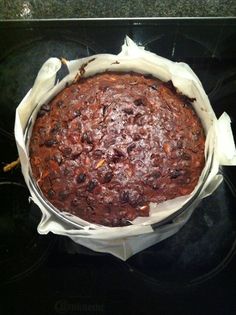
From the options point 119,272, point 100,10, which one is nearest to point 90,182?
point 119,272

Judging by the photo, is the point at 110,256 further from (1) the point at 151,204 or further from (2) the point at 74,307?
(1) the point at 151,204

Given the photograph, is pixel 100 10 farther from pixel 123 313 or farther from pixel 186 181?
pixel 123 313

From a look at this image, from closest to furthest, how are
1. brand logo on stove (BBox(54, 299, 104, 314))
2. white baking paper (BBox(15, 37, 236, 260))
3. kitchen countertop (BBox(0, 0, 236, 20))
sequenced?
white baking paper (BBox(15, 37, 236, 260)) < brand logo on stove (BBox(54, 299, 104, 314)) < kitchen countertop (BBox(0, 0, 236, 20))

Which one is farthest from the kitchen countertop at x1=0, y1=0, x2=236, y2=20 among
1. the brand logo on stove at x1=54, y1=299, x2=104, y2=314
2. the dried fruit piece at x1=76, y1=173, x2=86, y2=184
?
the brand logo on stove at x1=54, y1=299, x2=104, y2=314

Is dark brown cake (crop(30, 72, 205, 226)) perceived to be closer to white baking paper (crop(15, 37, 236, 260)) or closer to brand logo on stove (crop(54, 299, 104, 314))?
white baking paper (crop(15, 37, 236, 260))

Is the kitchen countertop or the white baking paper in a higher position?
the kitchen countertop

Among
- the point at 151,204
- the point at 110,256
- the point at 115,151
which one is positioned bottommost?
the point at 110,256

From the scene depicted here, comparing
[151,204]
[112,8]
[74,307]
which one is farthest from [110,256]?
[112,8]
